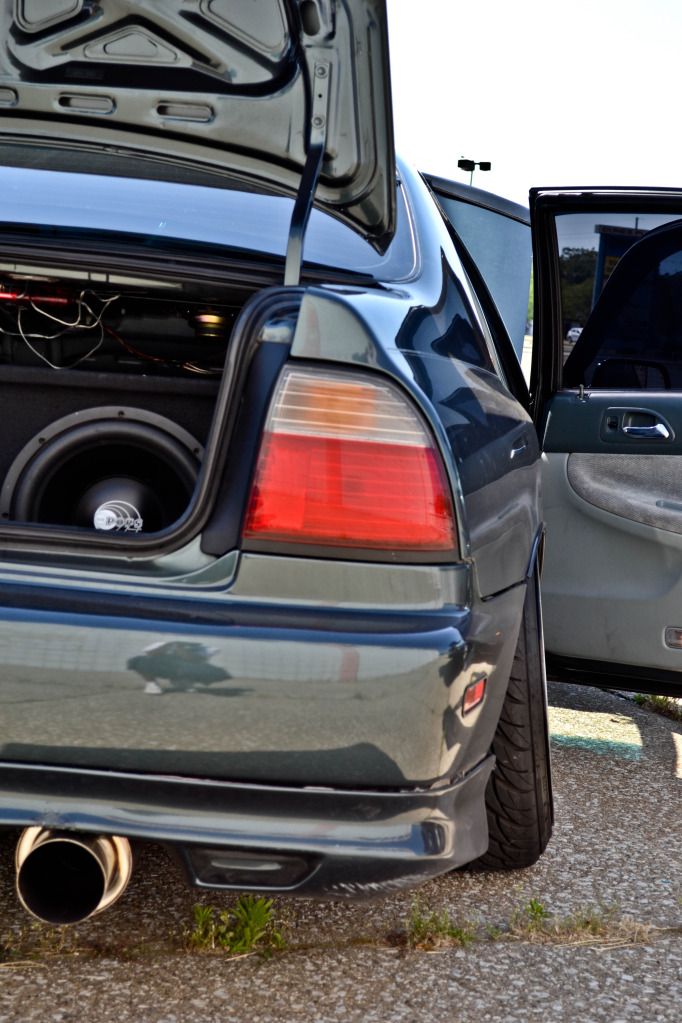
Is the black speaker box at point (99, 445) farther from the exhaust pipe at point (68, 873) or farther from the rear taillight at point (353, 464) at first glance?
the exhaust pipe at point (68, 873)

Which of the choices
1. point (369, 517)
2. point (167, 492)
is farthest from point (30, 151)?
point (369, 517)

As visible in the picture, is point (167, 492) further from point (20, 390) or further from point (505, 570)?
point (505, 570)

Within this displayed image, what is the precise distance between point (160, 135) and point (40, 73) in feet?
0.91

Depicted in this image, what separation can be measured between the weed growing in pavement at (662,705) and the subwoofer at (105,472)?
2.42 meters

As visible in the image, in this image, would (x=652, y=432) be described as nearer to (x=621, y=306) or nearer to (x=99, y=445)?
(x=621, y=306)

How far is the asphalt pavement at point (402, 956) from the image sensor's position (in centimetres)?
201

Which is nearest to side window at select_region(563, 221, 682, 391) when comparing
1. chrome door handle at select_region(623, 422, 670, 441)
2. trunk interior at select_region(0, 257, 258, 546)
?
chrome door handle at select_region(623, 422, 670, 441)

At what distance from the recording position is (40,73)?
8.35 ft

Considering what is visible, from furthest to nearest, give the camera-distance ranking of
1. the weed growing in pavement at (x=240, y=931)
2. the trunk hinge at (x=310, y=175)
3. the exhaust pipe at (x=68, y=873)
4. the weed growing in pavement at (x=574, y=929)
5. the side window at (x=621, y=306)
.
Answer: the side window at (x=621, y=306) < the weed growing in pavement at (x=574, y=929) < the weed growing in pavement at (x=240, y=931) < the trunk hinge at (x=310, y=175) < the exhaust pipe at (x=68, y=873)

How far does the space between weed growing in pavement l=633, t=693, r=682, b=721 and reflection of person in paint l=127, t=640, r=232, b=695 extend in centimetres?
291

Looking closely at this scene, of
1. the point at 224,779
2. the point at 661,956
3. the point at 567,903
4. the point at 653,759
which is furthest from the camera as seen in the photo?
the point at 653,759

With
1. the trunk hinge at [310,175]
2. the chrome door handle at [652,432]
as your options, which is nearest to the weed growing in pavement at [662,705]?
the chrome door handle at [652,432]

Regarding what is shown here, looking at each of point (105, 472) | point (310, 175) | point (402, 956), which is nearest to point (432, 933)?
point (402, 956)

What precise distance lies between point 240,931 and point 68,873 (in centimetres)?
45
